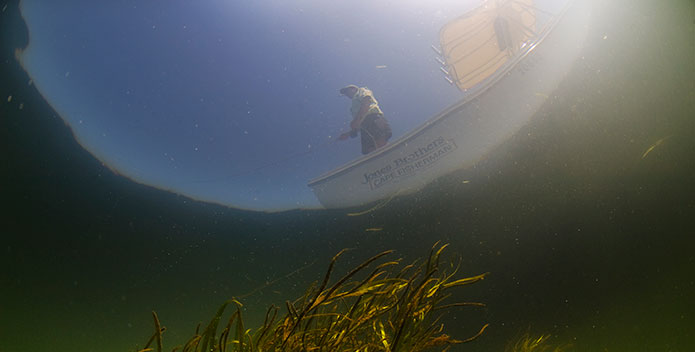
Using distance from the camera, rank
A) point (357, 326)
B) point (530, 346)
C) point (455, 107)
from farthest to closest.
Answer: point (455, 107), point (530, 346), point (357, 326)

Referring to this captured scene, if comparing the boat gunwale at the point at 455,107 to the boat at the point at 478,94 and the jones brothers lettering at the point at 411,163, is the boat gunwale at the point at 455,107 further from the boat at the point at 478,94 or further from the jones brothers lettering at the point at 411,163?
the jones brothers lettering at the point at 411,163

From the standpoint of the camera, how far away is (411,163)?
88.4 inches

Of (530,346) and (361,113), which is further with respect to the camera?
(361,113)

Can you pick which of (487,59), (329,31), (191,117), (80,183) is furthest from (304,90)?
(80,183)

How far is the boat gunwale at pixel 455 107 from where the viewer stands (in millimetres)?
2166

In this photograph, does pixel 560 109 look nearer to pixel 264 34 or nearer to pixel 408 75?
pixel 408 75

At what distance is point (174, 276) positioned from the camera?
2.63 metres

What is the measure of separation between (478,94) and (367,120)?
82 centimetres

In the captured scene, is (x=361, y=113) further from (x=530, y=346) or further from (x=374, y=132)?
(x=530, y=346)

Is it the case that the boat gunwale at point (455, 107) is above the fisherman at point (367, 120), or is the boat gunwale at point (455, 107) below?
below

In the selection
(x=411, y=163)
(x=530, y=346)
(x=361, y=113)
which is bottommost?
(x=530, y=346)

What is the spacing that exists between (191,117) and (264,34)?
103 centimetres

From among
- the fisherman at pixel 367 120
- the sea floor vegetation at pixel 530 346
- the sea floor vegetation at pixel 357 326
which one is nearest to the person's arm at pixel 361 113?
the fisherman at pixel 367 120

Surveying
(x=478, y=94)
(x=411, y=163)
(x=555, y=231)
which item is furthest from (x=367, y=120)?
(x=555, y=231)
